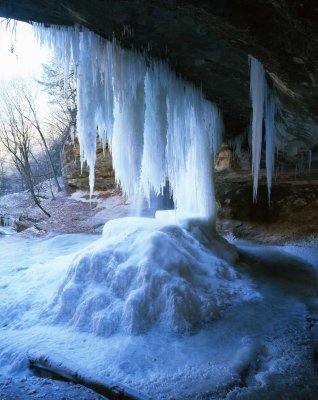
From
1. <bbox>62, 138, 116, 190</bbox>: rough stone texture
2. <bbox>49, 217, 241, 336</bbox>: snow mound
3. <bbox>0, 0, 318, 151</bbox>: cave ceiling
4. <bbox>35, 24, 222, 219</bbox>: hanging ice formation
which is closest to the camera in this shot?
<bbox>0, 0, 318, 151</bbox>: cave ceiling

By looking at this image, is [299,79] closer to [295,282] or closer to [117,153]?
[117,153]

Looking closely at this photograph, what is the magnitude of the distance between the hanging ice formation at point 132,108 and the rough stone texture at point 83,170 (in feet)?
28.0

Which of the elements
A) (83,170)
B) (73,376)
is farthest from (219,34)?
(83,170)

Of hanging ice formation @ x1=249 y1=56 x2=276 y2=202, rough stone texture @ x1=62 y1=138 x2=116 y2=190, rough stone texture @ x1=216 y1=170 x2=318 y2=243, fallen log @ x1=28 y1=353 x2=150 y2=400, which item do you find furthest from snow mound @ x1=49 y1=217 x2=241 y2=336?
rough stone texture @ x1=62 y1=138 x2=116 y2=190

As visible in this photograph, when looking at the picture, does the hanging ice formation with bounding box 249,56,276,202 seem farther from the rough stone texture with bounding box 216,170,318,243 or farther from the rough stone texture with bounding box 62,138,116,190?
the rough stone texture with bounding box 62,138,116,190

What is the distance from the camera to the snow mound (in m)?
5.12

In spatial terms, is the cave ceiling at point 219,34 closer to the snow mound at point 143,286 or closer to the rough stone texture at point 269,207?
the snow mound at point 143,286

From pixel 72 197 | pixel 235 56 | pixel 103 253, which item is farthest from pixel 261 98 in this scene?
pixel 72 197

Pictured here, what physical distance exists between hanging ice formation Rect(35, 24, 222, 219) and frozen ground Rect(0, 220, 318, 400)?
1.57m

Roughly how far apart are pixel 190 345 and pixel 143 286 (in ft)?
4.11

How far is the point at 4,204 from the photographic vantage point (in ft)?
66.9

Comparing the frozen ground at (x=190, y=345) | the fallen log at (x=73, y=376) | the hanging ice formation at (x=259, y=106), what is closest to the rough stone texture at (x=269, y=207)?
the frozen ground at (x=190, y=345)

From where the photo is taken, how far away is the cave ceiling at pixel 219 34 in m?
2.60

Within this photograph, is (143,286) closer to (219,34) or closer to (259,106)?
(259,106)
